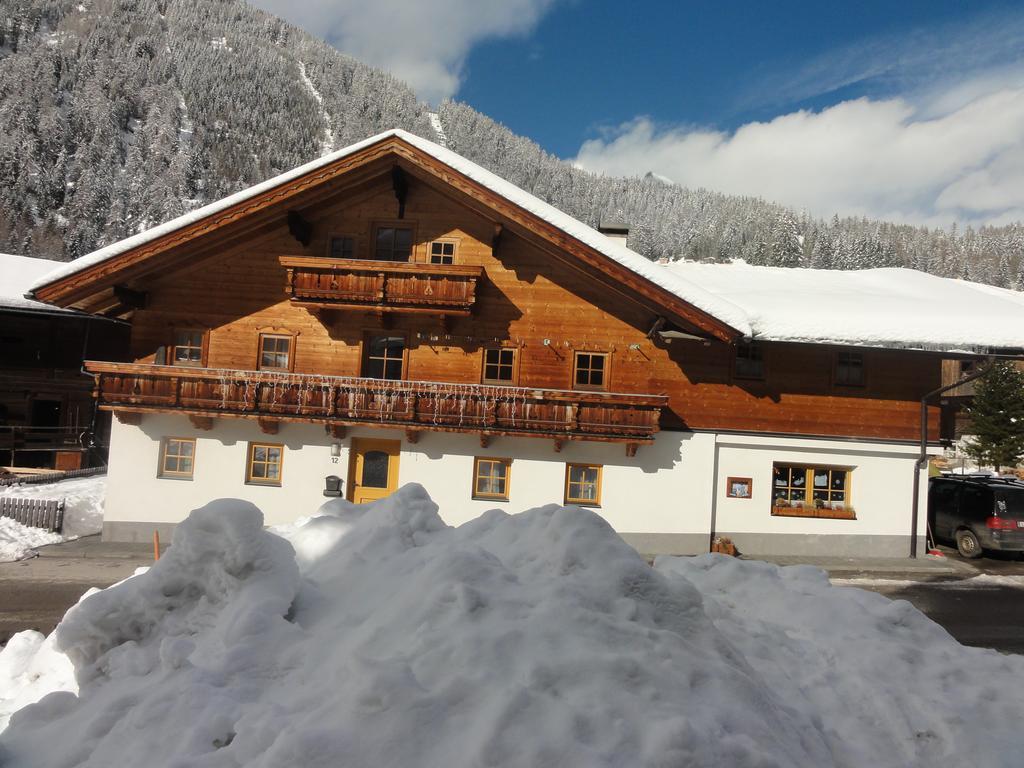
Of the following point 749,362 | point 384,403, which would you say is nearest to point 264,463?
point 384,403

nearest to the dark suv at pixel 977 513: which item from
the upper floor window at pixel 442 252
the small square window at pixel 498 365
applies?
the small square window at pixel 498 365

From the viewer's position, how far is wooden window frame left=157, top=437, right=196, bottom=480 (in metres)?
13.9

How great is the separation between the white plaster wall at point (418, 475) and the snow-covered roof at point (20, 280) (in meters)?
8.24

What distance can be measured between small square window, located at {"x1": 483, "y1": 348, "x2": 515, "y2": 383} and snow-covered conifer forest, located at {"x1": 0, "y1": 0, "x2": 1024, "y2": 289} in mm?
82193

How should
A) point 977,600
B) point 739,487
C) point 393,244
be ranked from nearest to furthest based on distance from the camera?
point 977,600 < point 739,487 < point 393,244

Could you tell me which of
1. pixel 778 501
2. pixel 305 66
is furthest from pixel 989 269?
pixel 305 66

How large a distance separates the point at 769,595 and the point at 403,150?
13.2 meters

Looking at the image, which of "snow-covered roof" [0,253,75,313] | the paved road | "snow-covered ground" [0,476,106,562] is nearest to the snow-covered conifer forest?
"snow-covered roof" [0,253,75,313]

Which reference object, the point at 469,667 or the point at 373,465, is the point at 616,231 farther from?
the point at 469,667

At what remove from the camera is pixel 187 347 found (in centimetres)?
1463

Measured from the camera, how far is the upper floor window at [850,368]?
575 inches

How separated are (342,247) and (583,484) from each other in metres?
9.75

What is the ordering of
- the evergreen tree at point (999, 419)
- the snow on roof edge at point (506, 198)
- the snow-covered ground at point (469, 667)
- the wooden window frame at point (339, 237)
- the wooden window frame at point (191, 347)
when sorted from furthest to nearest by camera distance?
the evergreen tree at point (999, 419)
the wooden window frame at point (339, 237)
the wooden window frame at point (191, 347)
the snow on roof edge at point (506, 198)
the snow-covered ground at point (469, 667)

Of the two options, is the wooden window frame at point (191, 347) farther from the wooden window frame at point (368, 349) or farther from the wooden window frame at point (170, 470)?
the wooden window frame at point (368, 349)
